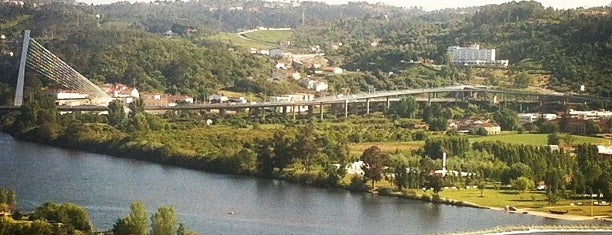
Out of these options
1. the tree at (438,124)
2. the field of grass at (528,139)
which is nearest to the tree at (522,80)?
the tree at (438,124)

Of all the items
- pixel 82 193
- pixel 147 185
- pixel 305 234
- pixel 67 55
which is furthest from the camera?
pixel 67 55

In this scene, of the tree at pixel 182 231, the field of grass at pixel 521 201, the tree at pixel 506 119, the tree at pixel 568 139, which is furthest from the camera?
the tree at pixel 506 119

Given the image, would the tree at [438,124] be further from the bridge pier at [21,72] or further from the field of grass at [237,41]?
the field of grass at [237,41]

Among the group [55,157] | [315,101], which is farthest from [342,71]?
[55,157]

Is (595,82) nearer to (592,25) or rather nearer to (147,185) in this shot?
(592,25)

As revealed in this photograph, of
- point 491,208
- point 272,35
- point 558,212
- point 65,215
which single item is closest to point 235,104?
point 491,208
